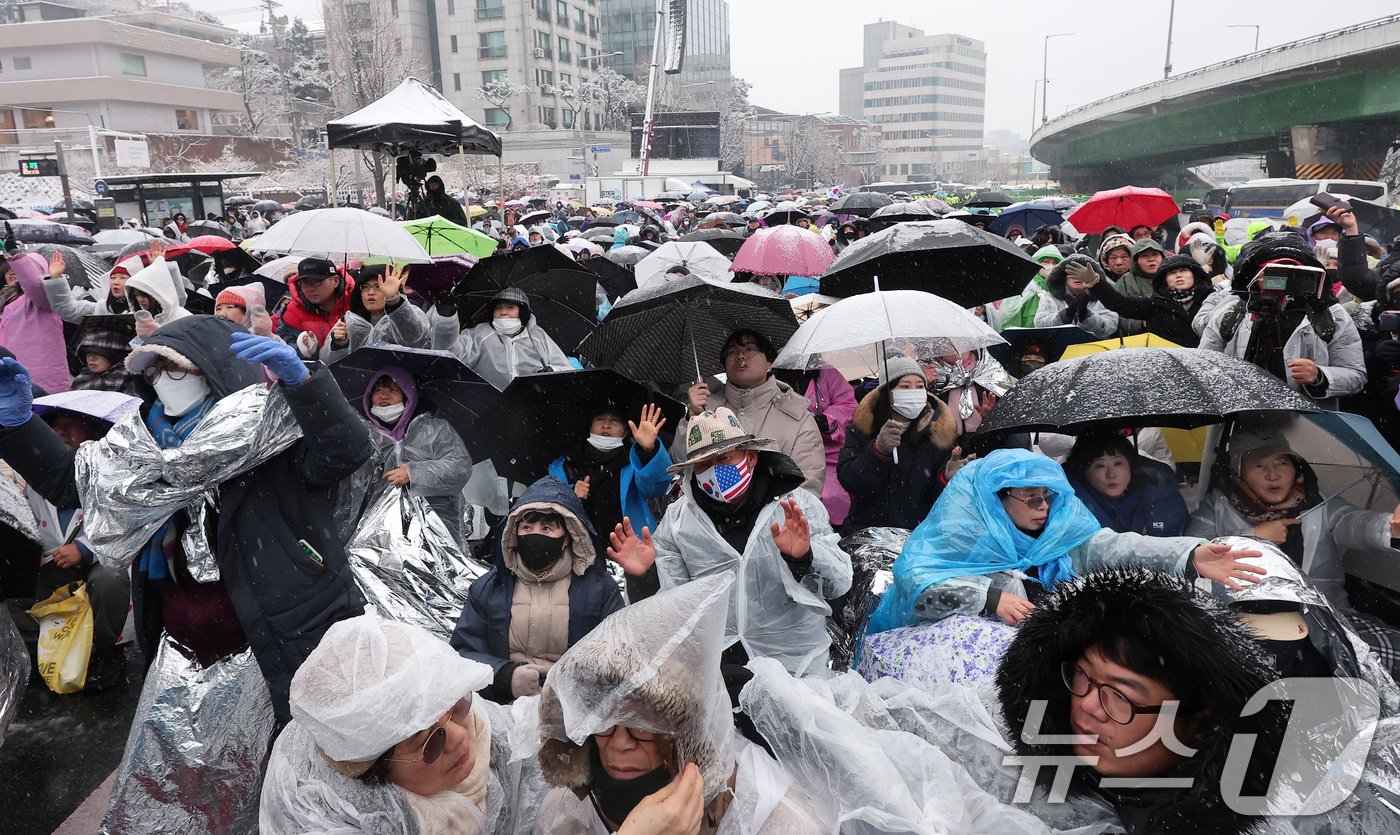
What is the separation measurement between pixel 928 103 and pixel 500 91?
286 feet

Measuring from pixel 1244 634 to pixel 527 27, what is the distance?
81890 millimetres

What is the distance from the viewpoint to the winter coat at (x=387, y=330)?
5.56 metres

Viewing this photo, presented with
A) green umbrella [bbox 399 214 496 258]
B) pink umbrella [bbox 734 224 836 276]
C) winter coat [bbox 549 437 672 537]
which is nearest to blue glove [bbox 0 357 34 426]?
winter coat [bbox 549 437 672 537]

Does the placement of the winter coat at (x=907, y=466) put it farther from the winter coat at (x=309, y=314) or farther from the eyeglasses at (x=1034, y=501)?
the winter coat at (x=309, y=314)

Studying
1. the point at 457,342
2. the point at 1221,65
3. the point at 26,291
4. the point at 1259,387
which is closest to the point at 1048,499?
the point at 1259,387

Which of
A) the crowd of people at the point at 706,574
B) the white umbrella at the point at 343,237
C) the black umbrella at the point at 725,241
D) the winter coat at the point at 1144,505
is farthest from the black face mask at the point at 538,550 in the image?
the black umbrella at the point at 725,241

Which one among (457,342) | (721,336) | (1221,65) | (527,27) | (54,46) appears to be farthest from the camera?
(527,27)

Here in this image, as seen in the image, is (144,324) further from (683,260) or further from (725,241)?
(725,241)

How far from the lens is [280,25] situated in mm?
77688

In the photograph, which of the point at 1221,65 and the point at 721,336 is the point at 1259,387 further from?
the point at 1221,65

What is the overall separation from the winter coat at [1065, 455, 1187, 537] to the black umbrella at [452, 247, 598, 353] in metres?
3.99

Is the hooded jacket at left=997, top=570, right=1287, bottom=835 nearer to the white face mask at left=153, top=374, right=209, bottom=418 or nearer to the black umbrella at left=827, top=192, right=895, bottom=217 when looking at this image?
the white face mask at left=153, top=374, right=209, bottom=418

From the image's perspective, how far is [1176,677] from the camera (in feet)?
5.73

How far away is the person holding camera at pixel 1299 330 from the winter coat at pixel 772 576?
8.93 ft
